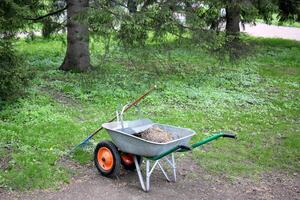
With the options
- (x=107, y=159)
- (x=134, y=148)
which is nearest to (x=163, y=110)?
(x=107, y=159)

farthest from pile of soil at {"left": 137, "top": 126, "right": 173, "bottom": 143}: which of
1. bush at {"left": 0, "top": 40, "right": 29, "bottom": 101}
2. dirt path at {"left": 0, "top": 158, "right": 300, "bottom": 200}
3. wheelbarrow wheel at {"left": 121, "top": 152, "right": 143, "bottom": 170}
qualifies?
bush at {"left": 0, "top": 40, "right": 29, "bottom": 101}

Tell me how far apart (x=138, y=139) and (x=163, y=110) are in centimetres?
344

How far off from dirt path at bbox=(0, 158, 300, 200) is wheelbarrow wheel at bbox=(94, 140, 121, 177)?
98 millimetres

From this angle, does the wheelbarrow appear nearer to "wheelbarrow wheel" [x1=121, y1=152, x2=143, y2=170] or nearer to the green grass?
"wheelbarrow wheel" [x1=121, y1=152, x2=143, y2=170]

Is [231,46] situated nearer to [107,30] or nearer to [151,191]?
[107,30]

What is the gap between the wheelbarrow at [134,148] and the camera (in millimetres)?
5023

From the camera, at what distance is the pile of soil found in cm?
534

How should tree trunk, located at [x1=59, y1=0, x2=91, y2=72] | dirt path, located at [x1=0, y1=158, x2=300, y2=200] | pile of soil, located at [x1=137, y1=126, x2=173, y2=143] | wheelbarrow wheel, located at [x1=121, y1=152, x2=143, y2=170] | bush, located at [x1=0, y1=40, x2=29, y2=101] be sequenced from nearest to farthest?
dirt path, located at [x1=0, y1=158, x2=300, y2=200] < pile of soil, located at [x1=137, y1=126, x2=173, y2=143] < wheelbarrow wheel, located at [x1=121, y1=152, x2=143, y2=170] < bush, located at [x1=0, y1=40, x2=29, y2=101] < tree trunk, located at [x1=59, y1=0, x2=91, y2=72]

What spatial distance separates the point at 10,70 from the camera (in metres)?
7.18

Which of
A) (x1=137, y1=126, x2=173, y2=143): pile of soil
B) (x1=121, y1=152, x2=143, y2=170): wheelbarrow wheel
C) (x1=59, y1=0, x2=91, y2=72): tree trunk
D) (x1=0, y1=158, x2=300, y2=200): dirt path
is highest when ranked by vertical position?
(x1=59, y1=0, x2=91, y2=72): tree trunk

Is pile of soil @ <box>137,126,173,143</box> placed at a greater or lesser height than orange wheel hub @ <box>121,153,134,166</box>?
greater

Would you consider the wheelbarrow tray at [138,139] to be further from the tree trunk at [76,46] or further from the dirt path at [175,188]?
the tree trunk at [76,46]

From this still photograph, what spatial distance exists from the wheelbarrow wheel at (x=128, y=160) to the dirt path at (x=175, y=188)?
0.08 m

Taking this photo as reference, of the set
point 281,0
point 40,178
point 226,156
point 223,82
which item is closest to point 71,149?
point 40,178
